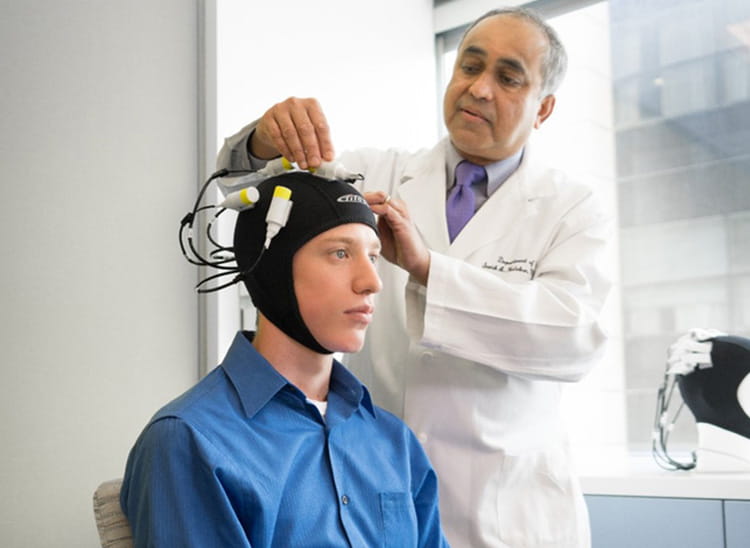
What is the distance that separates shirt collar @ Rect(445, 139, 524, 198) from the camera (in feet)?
5.75

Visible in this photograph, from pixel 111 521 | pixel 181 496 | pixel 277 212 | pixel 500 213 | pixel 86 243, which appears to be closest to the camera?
pixel 181 496

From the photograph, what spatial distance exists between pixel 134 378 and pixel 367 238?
93 centimetres

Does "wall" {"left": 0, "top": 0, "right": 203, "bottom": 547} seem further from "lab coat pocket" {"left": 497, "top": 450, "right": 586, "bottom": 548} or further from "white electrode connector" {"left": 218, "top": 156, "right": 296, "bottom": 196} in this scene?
"lab coat pocket" {"left": 497, "top": 450, "right": 586, "bottom": 548}

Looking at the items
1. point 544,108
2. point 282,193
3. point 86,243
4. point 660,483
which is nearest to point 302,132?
point 282,193

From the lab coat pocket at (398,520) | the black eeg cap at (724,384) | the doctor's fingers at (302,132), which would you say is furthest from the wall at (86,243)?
the black eeg cap at (724,384)

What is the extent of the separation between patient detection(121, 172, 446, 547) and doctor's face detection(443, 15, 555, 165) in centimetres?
41

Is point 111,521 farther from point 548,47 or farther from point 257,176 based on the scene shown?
point 548,47

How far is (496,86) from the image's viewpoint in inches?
66.5

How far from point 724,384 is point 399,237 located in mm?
1056

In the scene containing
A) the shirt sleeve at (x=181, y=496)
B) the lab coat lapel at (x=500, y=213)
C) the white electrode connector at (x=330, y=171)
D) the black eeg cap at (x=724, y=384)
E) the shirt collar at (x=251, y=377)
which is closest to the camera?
the shirt sleeve at (x=181, y=496)

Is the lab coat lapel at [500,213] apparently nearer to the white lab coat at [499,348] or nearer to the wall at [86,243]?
the white lab coat at [499,348]

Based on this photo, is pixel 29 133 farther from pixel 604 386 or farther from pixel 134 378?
pixel 604 386

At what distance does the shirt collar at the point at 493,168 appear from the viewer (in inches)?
69.0

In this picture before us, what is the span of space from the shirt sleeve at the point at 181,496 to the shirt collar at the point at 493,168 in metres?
Result: 0.87
